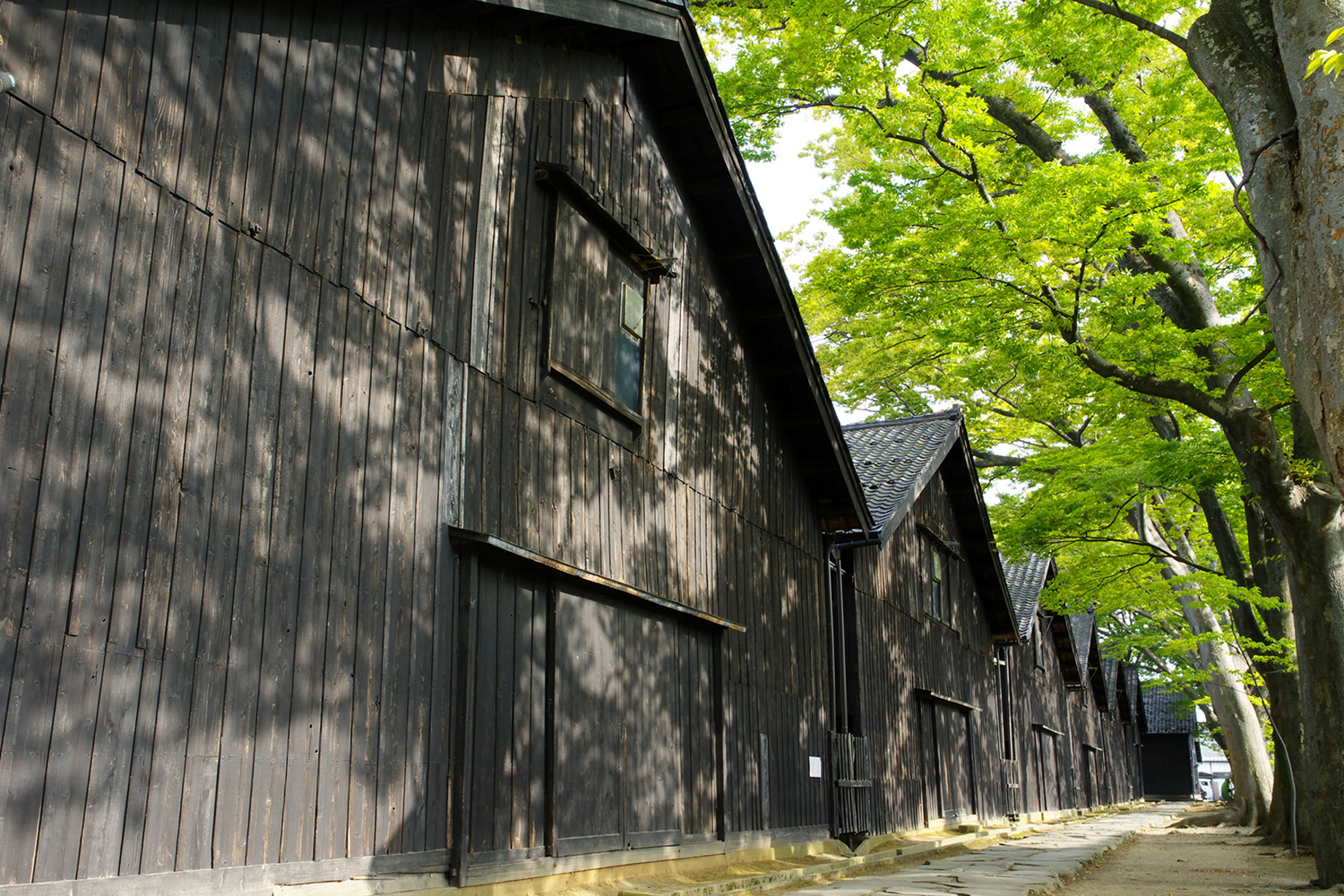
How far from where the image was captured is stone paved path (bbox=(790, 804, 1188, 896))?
400 inches

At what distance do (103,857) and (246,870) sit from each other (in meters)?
0.77

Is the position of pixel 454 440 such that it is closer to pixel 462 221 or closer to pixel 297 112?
pixel 462 221

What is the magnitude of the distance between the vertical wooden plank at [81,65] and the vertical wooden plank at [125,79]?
0.03 metres

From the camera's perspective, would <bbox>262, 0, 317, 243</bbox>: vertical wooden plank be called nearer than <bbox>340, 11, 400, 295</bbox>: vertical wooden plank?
Yes

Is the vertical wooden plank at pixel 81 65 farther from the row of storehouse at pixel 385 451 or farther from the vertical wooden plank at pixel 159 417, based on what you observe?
the vertical wooden plank at pixel 159 417

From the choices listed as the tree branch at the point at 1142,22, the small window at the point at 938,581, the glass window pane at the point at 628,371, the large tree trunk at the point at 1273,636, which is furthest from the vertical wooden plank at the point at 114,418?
the small window at the point at 938,581

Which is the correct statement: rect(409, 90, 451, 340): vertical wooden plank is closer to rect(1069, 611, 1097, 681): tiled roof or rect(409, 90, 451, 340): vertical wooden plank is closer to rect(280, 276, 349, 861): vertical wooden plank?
rect(280, 276, 349, 861): vertical wooden plank

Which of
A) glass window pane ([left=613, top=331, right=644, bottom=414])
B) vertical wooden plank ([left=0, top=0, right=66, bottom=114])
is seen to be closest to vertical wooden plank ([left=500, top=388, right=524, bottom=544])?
glass window pane ([left=613, top=331, right=644, bottom=414])

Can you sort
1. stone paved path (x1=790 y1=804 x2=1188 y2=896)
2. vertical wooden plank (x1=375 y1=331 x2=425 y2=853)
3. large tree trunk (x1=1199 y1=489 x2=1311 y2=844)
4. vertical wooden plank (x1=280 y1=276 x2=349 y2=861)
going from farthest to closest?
1. large tree trunk (x1=1199 y1=489 x2=1311 y2=844)
2. stone paved path (x1=790 y1=804 x2=1188 y2=896)
3. vertical wooden plank (x1=375 y1=331 x2=425 y2=853)
4. vertical wooden plank (x1=280 y1=276 x2=349 y2=861)

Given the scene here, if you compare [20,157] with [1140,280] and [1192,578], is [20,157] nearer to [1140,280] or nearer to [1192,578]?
[1140,280]

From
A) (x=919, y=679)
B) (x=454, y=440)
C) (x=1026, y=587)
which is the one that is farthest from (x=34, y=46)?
(x=1026, y=587)

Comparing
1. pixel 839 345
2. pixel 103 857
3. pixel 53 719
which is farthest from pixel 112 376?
pixel 839 345

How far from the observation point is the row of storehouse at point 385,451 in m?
4.60

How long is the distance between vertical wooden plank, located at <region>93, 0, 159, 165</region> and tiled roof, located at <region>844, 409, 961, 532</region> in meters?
11.1
